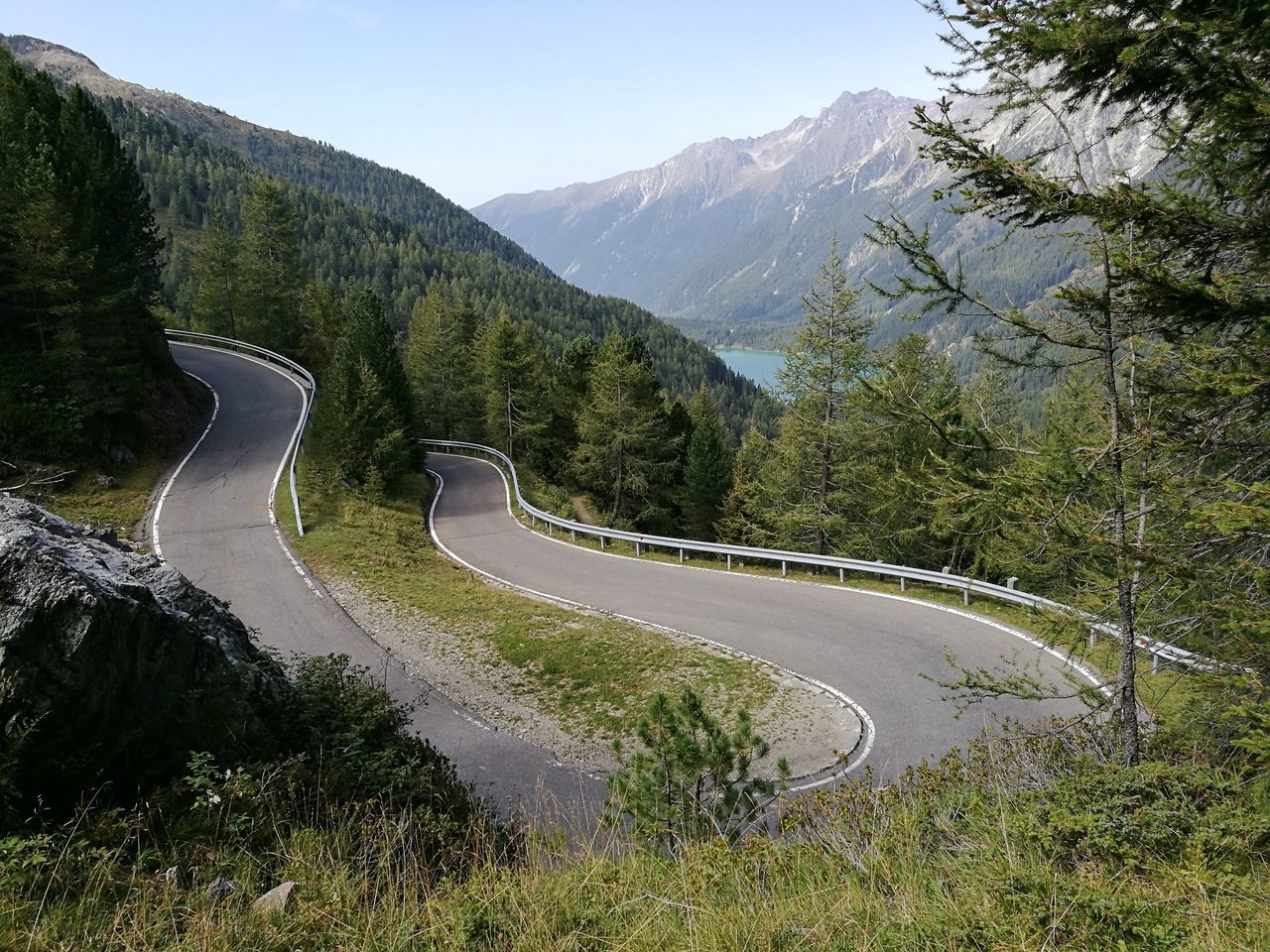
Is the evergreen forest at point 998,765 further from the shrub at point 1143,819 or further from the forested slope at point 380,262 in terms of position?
the forested slope at point 380,262

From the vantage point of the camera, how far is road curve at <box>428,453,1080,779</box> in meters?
11.2

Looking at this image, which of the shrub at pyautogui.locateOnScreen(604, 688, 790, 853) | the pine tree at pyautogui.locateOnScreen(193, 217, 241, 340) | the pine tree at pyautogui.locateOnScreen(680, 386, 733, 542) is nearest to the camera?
the shrub at pyautogui.locateOnScreen(604, 688, 790, 853)

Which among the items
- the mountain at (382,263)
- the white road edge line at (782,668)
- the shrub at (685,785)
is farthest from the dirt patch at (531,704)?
the mountain at (382,263)

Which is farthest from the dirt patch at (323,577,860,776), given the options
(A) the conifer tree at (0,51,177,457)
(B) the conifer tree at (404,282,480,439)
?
(B) the conifer tree at (404,282,480,439)

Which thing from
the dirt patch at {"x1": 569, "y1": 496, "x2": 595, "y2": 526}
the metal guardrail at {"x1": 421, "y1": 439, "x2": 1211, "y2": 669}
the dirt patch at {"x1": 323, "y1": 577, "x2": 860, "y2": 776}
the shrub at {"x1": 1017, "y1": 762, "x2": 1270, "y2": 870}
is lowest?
the dirt patch at {"x1": 569, "y1": 496, "x2": 595, "y2": 526}

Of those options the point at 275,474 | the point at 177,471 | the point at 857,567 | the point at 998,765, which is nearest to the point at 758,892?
the point at 998,765

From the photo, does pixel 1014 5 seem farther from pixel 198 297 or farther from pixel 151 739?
pixel 198 297

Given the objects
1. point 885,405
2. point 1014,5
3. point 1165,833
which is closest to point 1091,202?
point 1014,5

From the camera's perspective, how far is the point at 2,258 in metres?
20.6

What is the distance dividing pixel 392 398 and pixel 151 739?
30.8m

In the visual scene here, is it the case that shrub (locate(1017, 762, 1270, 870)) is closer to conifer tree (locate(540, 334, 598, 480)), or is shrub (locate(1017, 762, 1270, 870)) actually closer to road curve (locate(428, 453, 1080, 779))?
road curve (locate(428, 453, 1080, 779))

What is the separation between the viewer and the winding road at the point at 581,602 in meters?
10.6

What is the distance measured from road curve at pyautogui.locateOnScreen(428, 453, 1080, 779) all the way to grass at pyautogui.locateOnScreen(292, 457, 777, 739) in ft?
4.11

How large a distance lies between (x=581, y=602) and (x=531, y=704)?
249 inches
